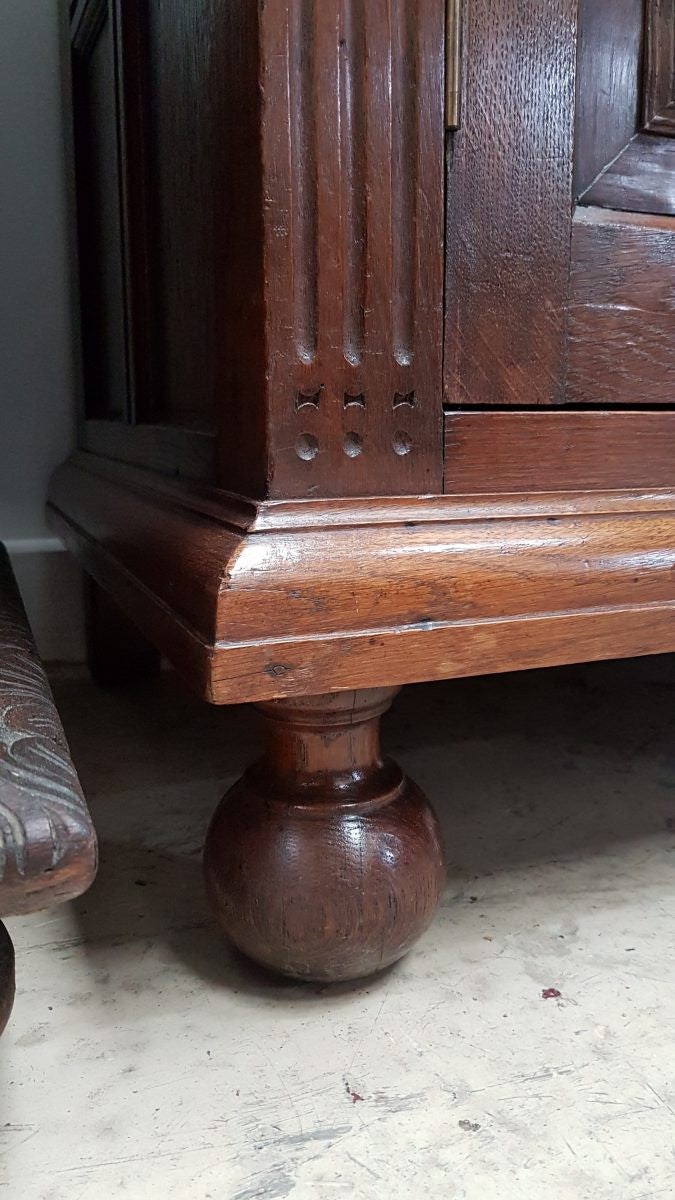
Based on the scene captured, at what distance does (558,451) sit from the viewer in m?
0.49

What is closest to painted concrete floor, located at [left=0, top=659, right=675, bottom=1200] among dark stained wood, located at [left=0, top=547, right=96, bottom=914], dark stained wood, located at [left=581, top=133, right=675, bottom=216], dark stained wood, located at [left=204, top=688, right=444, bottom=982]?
dark stained wood, located at [left=204, top=688, right=444, bottom=982]

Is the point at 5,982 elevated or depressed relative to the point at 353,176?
depressed

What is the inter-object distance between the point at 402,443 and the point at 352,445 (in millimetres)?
27

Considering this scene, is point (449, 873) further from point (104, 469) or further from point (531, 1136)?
point (104, 469)

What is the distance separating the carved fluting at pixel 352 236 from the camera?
408 mm

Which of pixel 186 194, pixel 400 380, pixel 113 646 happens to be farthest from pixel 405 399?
pixel 113 646

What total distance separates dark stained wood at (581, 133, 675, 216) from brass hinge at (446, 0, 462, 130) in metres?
0.09

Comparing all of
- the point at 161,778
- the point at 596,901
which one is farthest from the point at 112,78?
the point at 596,901

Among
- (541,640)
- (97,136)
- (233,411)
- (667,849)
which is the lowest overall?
(667,849)

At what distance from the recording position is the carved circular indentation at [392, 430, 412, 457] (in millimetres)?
451

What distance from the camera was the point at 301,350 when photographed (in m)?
0.42

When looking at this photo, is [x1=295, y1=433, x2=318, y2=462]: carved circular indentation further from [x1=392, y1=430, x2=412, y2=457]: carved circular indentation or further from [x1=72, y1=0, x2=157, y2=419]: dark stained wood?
[x1=72, y1=0, x2=157, y2=419]: dark stained wood

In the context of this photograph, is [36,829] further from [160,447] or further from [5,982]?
[160,447]

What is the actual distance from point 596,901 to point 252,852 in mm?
234
